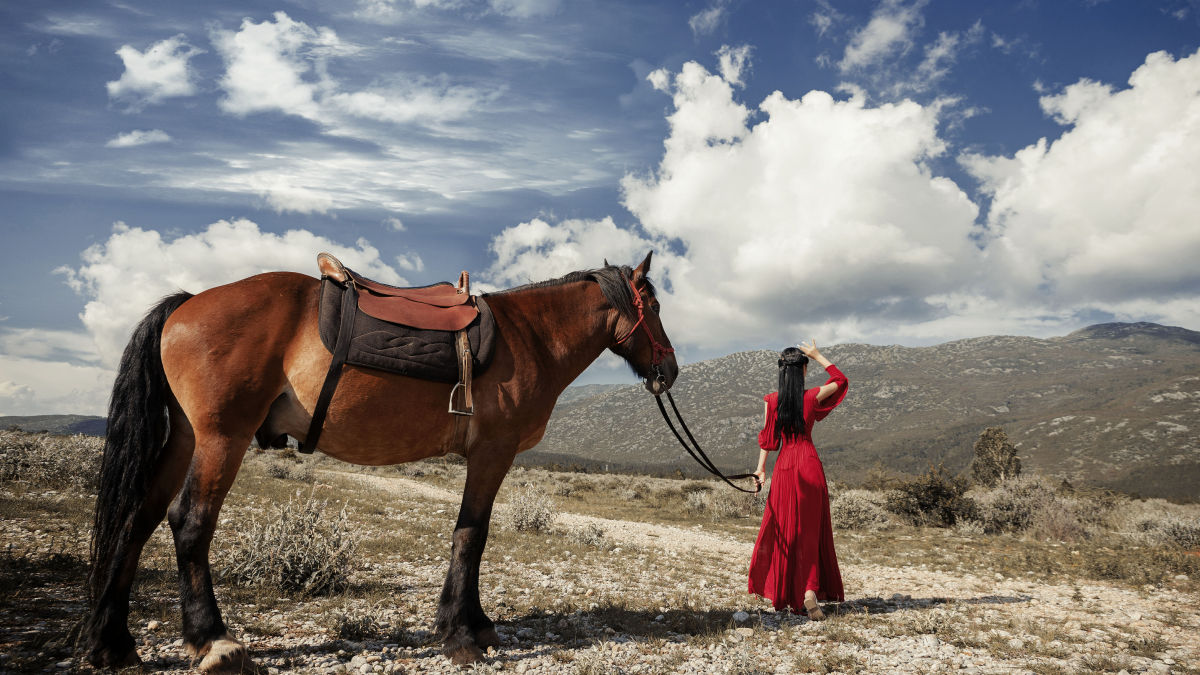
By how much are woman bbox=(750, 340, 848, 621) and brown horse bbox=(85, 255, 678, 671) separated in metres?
2.93

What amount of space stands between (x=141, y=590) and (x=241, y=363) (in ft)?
10.2

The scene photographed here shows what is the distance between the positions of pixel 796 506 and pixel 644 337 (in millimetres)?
2620

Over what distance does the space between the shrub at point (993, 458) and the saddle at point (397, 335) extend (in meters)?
26.9

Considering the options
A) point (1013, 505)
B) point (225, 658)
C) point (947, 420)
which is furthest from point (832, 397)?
point (947, 420)

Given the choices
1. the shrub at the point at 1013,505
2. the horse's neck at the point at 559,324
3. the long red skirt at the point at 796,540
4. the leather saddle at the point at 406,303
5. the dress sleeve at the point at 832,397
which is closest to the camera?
the leather saddle at the point at 406,303

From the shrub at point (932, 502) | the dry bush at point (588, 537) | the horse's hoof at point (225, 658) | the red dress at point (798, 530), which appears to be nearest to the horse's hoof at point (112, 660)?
the horse's hoof at point (225, 658)

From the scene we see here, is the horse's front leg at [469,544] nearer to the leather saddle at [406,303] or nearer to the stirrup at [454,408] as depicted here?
the stirrup at [454,408]

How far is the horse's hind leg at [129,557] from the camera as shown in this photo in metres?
3.73

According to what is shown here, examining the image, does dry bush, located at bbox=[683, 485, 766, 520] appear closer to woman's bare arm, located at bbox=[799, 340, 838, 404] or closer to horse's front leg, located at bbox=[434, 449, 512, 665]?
woman's bare arm, located at bbox=[799, 340, 838, 404]

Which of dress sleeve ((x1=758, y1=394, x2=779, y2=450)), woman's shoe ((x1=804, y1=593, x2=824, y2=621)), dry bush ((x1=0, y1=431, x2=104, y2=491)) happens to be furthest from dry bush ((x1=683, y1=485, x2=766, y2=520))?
dry bush ((x1=0, y1=431, x2=104, y2=491))

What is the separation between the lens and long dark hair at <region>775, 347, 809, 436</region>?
20.5ft

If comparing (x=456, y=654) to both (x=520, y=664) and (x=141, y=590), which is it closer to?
(x=520, y=664)

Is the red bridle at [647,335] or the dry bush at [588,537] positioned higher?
the red bridle at [647,335]

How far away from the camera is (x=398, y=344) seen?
4.18m
